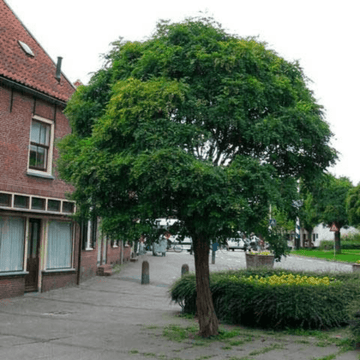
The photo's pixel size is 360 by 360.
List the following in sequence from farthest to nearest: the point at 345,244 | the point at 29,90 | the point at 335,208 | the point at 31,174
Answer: the point at 345,244 < the point at 335,208 < the point at 31,174 < the point at 29,90

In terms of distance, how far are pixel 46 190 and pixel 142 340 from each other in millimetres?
Answer: 8560

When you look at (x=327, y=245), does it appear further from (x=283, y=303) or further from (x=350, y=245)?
(x=283, y=303)

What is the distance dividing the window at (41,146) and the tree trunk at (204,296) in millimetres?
8236

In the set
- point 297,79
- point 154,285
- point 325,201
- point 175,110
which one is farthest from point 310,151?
point 325,201

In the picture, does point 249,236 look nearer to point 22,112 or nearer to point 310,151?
point 310,151

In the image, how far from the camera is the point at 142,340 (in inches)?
350

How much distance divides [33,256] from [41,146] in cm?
356

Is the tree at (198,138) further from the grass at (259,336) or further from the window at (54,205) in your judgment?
the window at (54,205)

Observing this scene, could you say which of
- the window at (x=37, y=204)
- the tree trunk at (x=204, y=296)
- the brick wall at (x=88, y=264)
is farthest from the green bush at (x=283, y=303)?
the brick wall at (x=88, y=264)

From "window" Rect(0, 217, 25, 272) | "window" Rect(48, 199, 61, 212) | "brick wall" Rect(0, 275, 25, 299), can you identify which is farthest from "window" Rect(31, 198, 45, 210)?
"brick wall" Rect(0, 275, 25, 299)

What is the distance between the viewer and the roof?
15430 mm

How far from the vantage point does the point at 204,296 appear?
9109mm

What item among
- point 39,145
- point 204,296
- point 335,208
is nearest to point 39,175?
point 39,145

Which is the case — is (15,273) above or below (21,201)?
below
